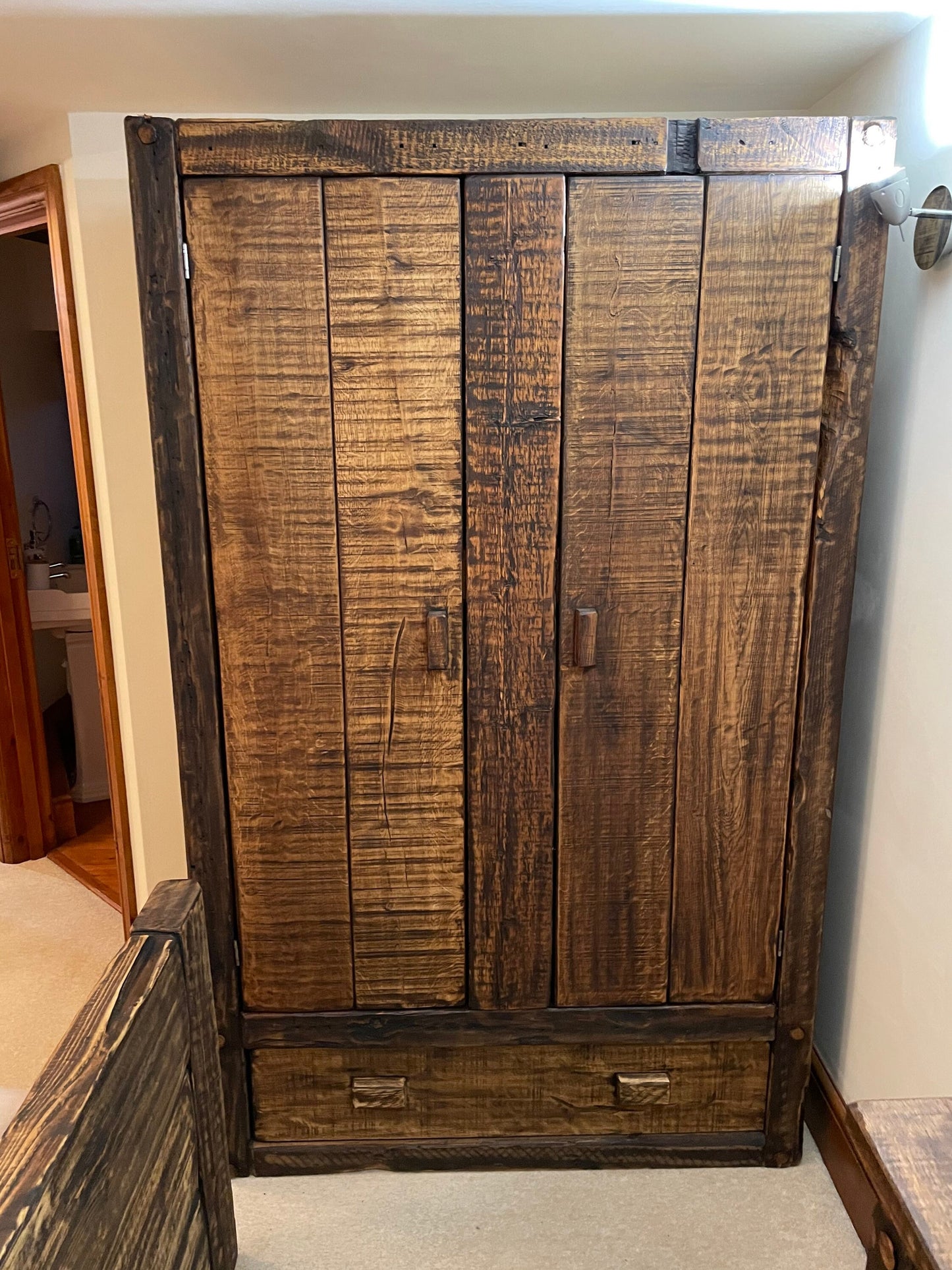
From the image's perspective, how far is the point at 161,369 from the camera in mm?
1502

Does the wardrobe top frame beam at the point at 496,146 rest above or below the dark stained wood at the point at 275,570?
above

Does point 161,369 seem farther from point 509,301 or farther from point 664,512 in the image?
point 664,512

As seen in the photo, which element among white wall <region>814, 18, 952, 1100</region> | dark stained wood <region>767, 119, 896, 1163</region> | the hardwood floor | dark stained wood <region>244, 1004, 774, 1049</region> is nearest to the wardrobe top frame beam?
dark stained wood <region>767, 119, 896, 1163</region>

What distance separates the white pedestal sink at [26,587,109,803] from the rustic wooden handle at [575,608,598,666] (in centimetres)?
232

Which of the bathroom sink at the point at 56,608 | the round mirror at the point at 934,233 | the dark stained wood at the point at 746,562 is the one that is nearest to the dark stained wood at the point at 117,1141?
the dark stained wood at the point at 746,562

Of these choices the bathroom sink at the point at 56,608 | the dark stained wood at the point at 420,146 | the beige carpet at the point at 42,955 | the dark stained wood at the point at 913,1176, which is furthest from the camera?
the bathroom sink at the point at 56,608

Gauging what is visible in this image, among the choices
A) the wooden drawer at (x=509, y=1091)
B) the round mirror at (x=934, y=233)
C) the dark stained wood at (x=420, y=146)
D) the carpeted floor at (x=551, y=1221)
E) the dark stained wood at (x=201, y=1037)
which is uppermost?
the dark stained wood at (x=420, y=146)

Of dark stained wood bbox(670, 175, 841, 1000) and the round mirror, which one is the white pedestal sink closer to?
dark stained wood bbox(670, 175, 841, 1000)

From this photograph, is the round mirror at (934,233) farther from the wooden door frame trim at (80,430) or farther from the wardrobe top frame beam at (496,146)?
the wooden door frame trim at (80,430)

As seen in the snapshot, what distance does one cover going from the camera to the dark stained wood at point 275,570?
4.82ft

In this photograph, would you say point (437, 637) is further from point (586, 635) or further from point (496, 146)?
point (496, 146)

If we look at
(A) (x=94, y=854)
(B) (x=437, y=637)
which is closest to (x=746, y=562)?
(B) (x=437, y=637)

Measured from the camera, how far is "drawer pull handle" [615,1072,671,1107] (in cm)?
180

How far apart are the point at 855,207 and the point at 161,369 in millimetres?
1155
